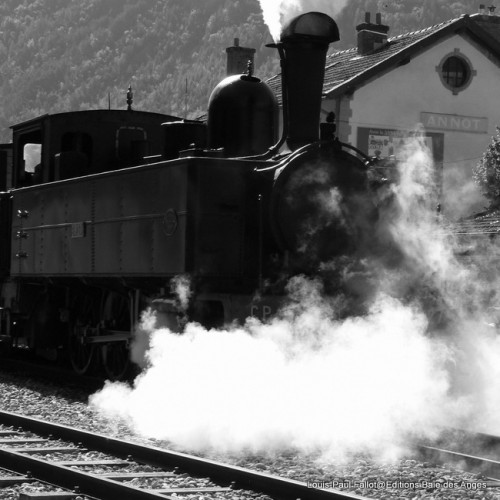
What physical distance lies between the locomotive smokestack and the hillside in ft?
388

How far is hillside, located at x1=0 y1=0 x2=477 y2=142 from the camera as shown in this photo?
136375 millimetres

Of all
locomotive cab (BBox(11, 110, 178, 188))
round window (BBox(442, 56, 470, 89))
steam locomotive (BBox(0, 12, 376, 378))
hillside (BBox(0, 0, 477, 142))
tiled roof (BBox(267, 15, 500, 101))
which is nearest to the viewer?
steam locomotive (BBox(0, 12, 376, 378))

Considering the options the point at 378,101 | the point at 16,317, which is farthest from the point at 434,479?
the point at 378,101

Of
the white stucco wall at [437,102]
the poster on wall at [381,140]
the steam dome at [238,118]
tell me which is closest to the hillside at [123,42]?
the white stucco wall at [437,102]

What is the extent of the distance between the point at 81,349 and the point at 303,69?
4.62 metres

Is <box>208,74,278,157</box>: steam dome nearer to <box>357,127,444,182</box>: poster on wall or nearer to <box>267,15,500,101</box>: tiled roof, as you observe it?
<box>267,15,500,101</box>: tiled roof

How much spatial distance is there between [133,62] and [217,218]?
489 feet

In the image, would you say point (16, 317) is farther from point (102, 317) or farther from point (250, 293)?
point (250, 293)

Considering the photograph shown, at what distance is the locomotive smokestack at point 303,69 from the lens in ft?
29.5

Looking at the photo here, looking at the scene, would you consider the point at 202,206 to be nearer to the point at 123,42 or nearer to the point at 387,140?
the point at 387,140

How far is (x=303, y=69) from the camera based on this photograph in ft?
29.6

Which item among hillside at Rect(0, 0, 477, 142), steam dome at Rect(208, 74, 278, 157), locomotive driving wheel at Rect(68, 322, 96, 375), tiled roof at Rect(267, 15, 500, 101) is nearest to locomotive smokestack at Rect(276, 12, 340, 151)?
steam dome at Rect(208, 74, 278, 157)

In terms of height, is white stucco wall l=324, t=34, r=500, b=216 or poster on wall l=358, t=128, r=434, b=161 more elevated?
white stucco wall l=324, t=34, r=500, b=216

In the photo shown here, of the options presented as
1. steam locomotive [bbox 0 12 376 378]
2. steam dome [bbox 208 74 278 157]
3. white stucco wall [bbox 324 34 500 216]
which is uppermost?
→ white stucco wall [bbox 324 34 500 216]
